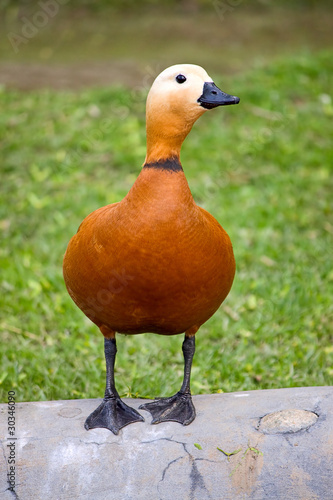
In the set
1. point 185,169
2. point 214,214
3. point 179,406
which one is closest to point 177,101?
point 179,406

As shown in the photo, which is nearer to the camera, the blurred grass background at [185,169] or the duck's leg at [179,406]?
the duck's leg at [179,406]

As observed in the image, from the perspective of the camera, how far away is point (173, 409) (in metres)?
2.43

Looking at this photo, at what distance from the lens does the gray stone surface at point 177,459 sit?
2.06 meters

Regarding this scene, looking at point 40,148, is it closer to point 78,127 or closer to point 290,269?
point 78,127

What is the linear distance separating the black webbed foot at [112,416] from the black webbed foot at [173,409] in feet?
0.24

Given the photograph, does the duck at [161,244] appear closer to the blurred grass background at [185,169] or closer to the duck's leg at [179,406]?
the duck's leg at [179,406]

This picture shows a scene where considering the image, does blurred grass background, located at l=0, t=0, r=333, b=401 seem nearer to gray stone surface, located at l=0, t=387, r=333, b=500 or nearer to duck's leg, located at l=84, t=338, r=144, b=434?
duck's leg, located at l=84, t=338, r=144, b=434

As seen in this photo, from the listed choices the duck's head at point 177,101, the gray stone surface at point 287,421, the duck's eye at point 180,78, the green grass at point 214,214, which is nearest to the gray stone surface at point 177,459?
the gray stone surface at point 287,421

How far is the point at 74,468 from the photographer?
6.98 feet

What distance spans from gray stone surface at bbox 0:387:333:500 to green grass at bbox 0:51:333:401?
77cm

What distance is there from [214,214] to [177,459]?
292 centimetres

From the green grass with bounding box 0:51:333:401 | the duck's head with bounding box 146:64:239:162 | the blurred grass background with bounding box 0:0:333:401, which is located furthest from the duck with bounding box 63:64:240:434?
the blurred grass background with bounding box 0:0:333:401

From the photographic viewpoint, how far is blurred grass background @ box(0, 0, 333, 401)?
3488mm

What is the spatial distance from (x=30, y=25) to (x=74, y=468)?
6.67m
